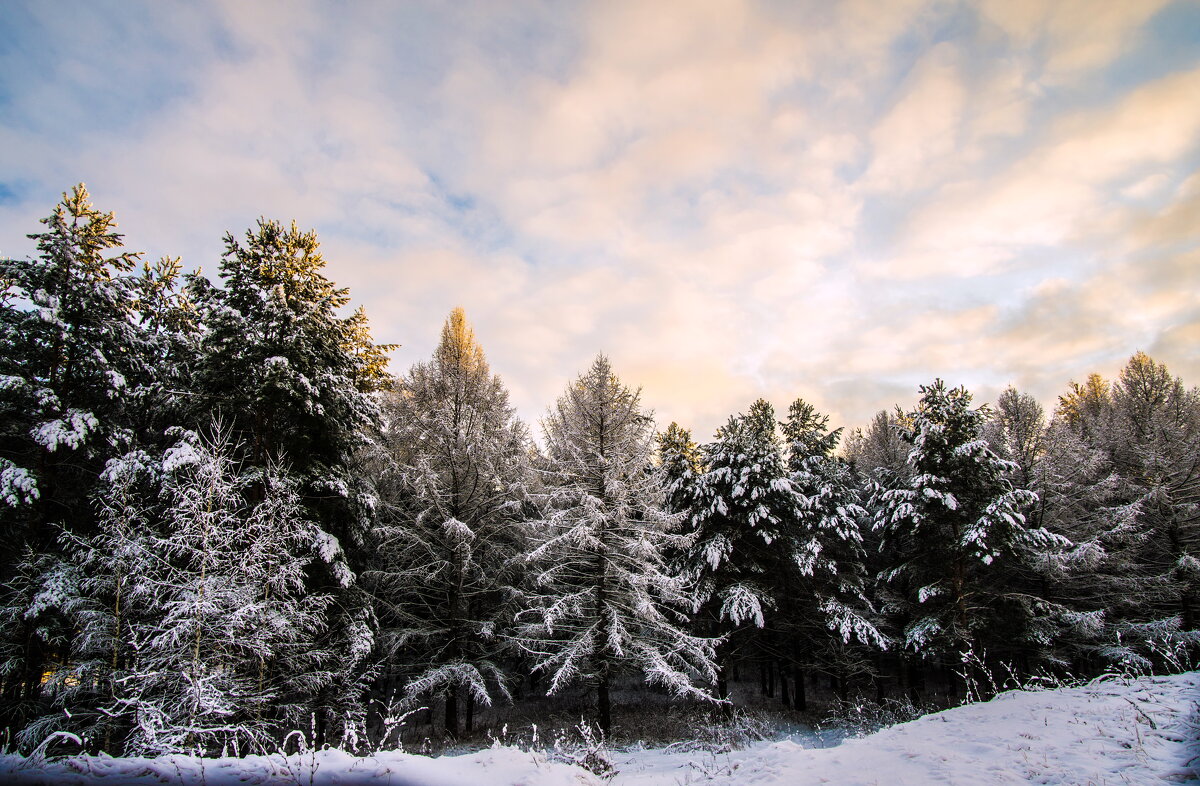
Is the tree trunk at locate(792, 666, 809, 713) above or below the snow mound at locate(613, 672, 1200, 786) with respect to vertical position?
below

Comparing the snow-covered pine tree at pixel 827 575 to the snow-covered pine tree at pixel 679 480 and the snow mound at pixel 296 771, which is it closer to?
the snow-covered pine tree at pixel 679 480

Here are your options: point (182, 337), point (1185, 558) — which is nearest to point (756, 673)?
point (1185, 558)

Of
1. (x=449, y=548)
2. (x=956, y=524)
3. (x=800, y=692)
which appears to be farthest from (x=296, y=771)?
(x=800, y=692)

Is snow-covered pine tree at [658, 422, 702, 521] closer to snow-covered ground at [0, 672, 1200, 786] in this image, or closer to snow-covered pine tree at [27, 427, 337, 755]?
snow-covered ground at [0, 672, 1200, 786]

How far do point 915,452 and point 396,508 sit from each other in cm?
1879

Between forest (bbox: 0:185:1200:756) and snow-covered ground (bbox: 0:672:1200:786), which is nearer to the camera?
snow-covered ground (bbox: 0:672:1200:786)

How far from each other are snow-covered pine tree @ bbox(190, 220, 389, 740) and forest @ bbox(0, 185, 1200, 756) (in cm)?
9

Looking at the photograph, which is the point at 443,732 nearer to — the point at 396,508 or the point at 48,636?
the point at 396,508

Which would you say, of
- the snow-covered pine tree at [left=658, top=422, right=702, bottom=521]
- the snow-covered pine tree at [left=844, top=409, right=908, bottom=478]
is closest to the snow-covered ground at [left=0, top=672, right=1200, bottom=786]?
the snow-covered pine tree at [left=658, top=422, right=702, bottom=521]

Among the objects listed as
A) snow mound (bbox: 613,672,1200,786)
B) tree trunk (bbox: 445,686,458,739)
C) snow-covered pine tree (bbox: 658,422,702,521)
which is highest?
snow-covered pine tree (bbox: 658,422,702,521)

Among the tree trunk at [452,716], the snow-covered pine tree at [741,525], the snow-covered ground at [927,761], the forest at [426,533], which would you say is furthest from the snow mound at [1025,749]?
the tree trunk at [452,716]

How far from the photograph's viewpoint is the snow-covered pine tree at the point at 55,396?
11.0m

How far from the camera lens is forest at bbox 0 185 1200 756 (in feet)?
34.1

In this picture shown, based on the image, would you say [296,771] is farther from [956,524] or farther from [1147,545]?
[1147,545]
